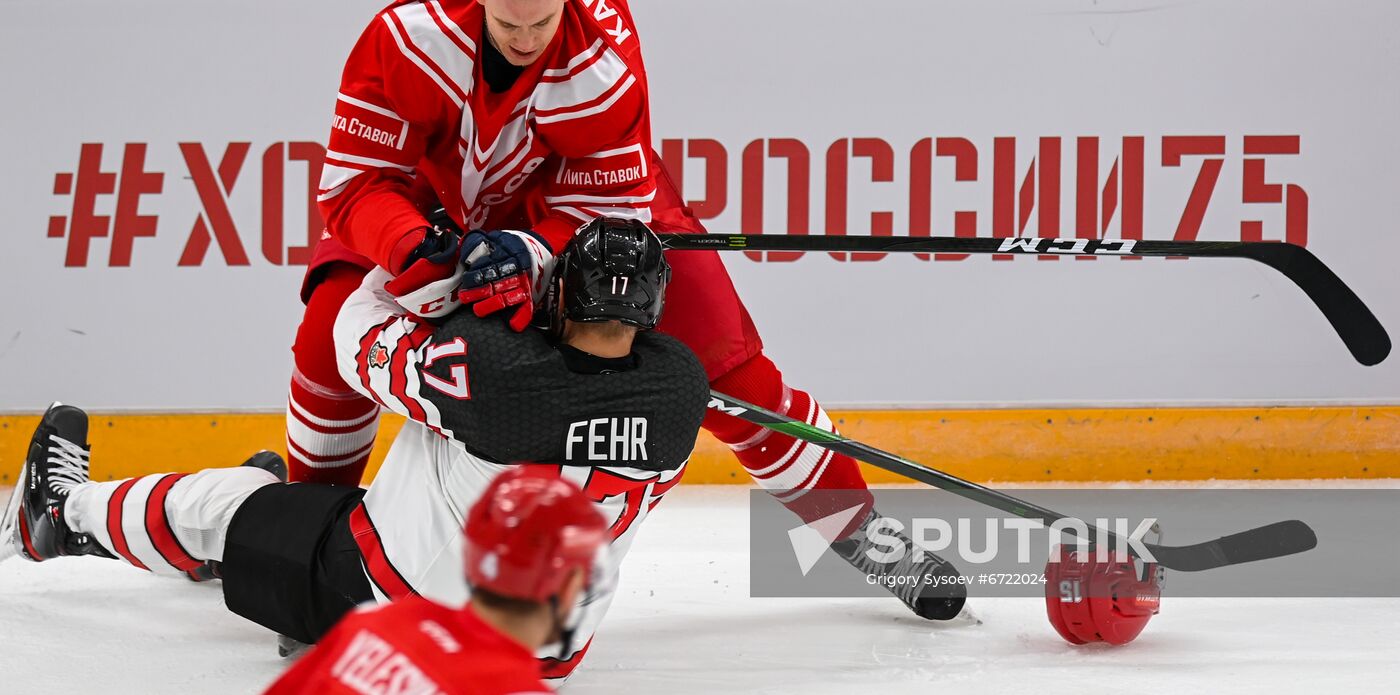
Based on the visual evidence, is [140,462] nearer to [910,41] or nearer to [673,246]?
[673,246]

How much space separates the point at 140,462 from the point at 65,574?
3.08 feet

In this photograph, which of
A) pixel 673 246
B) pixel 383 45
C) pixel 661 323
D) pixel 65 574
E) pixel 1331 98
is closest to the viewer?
pixel 383 45

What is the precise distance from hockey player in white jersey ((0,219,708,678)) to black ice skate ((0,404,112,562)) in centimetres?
25

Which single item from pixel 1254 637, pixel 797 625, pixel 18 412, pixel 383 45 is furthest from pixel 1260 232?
pixel 18 412

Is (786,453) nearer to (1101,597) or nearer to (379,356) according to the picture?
(1101,597)

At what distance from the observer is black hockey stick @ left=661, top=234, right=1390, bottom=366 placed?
1.85 metres

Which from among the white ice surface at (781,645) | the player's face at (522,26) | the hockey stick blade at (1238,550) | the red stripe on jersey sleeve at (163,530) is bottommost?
the white ice surface at (781,645)

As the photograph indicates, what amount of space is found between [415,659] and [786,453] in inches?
50.8

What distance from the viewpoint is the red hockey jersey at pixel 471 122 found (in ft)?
5.32

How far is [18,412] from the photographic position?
3139 mm

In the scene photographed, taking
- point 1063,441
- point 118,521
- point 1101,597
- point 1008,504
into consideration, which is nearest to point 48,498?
point 118,521

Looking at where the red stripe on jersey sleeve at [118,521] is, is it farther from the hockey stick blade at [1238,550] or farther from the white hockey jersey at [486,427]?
the hockey stick blade at [1238,550]

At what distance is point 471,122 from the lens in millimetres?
1695

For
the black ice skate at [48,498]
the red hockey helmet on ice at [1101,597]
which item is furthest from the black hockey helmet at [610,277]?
the black ice skate at [48,498]
